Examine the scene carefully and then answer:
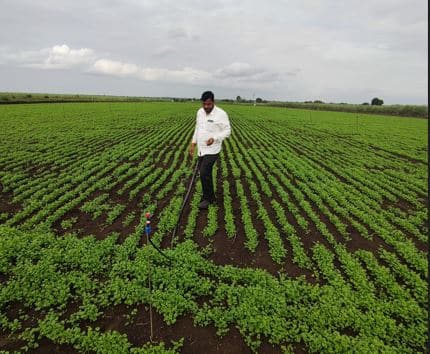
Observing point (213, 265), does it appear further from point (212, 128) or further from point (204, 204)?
point (212, 128)

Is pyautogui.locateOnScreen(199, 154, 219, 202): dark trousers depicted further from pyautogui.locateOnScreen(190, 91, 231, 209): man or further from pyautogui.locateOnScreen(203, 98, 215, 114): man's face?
pyautogui.locateOnScreen(203, 98, 215, 114): man's face

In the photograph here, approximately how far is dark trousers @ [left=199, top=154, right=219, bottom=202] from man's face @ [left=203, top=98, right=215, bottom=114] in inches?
41.9

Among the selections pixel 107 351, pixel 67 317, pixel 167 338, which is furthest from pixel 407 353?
pixel 67 317

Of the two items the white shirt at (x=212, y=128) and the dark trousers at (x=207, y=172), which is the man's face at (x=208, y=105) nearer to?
the white shirt at (x=212, y=128)

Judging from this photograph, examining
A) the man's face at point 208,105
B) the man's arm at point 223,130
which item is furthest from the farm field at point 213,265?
the man's face at point 208,105

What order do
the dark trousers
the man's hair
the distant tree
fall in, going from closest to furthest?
the man's hair, the dark trousers, the distant tree

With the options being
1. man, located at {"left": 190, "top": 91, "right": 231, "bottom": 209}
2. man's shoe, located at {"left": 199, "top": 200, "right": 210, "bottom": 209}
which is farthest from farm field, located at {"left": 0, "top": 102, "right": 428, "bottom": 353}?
man, located at {"left": 190, "top": 91, "right": 231, "bottom": 209}

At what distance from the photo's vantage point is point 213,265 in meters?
4.29

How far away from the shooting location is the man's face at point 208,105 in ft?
17.9

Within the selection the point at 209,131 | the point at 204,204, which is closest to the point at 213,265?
the point at 204,204

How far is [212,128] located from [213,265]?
121 inches

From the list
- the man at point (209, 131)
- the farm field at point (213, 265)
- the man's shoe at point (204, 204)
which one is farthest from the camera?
the man's shoe at point (204, 204)

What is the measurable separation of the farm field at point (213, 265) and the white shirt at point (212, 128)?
1.67 metres

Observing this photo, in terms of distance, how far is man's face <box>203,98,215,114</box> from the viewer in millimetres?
5461
